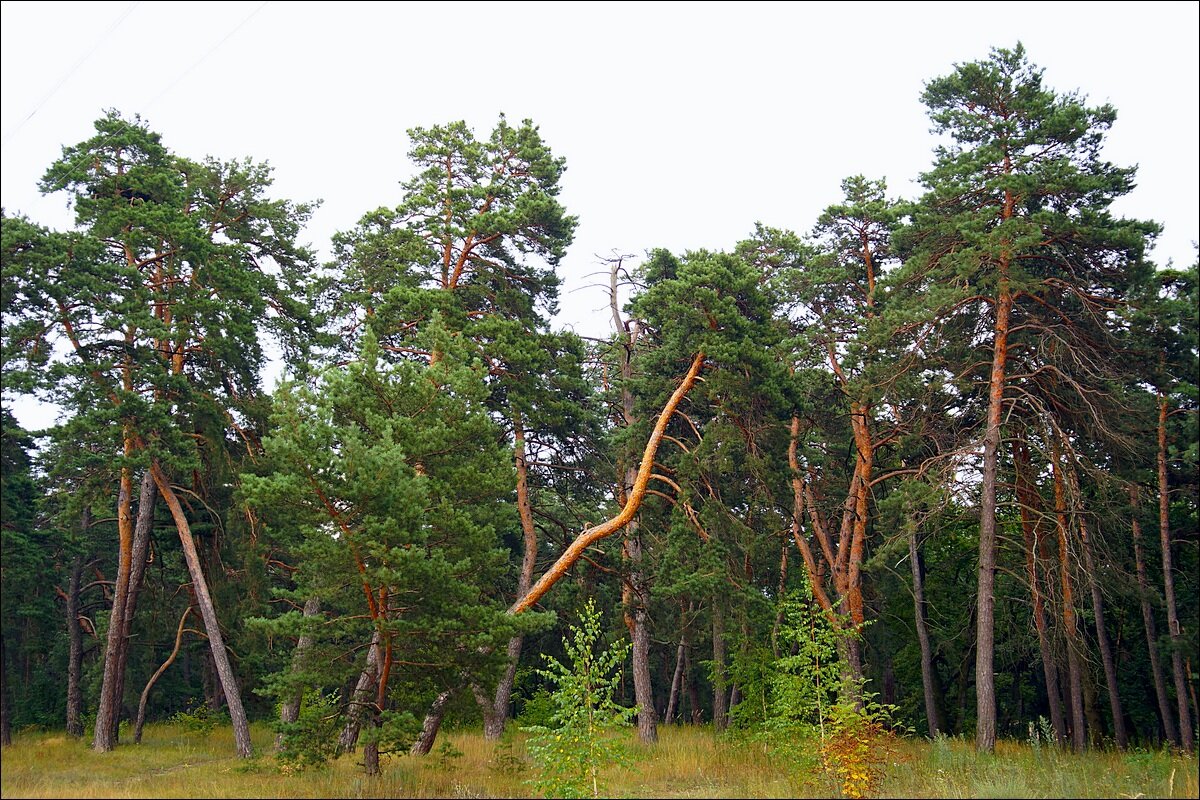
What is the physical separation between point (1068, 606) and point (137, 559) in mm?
18990

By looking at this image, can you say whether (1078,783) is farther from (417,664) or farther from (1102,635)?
(1102,635)

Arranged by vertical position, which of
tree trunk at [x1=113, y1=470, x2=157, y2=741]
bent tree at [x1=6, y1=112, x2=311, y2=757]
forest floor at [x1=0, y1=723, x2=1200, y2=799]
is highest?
bent tree at [x1=6, y1=112, x2=311, y2=757]

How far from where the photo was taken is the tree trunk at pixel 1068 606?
16203mm

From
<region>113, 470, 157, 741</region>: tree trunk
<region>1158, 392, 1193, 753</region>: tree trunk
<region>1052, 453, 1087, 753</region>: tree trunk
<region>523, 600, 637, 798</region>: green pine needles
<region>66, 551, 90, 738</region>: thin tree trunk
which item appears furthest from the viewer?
<region>66, 551, 90, 738</region>: thin tree trunk

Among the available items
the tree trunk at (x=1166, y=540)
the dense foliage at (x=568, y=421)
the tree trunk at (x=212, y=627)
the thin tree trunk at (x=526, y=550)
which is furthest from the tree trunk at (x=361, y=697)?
the tree trunk at (x=1166, y=540)

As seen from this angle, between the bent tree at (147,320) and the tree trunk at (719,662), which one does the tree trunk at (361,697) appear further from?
the tree trunk at (719,662)

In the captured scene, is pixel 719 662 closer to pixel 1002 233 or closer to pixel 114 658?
pixel 1002 233

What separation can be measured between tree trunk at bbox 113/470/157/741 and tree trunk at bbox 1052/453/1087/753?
18.7 metres

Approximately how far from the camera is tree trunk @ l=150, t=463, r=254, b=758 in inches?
723

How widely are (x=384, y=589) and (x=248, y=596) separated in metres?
8.02

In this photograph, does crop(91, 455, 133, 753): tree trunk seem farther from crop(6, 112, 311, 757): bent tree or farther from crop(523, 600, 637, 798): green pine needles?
crop(523, 600, 637, 798): green pine needles

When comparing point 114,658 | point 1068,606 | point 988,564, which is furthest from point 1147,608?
point 114,658

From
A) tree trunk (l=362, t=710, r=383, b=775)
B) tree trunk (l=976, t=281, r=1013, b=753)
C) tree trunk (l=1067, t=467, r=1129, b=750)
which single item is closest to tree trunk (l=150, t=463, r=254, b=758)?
tree trunk (l=362, t=710, r=383, b=775)

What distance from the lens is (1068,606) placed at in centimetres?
1625
